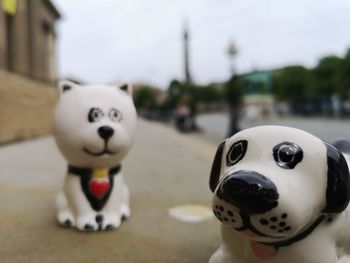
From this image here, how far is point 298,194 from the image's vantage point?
7.14ft

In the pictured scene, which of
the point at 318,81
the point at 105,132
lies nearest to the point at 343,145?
the point at 105,132

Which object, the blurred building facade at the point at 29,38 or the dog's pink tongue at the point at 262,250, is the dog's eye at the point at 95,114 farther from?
the blurred building facade at the point at 29,38

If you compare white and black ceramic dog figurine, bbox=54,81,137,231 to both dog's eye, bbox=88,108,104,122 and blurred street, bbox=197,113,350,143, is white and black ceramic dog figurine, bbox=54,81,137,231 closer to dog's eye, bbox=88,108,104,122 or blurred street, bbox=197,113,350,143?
dog's eye, bbox=88,108,104,122

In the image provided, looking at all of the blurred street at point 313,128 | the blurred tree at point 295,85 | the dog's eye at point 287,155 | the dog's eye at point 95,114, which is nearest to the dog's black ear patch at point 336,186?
Answer: the dog's eye at point 287,155

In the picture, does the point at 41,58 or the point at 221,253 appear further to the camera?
the point at 41,58

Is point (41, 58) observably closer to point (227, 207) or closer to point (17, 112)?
point (17, 112)

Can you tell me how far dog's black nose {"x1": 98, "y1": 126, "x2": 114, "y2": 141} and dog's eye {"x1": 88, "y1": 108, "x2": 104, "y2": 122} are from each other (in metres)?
0.13

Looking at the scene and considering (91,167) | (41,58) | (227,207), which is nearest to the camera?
(227,207)

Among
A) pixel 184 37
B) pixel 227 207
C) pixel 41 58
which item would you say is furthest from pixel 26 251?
pixel 41 58

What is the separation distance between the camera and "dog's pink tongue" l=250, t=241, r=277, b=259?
243 centimetres

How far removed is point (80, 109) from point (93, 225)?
1238 mm

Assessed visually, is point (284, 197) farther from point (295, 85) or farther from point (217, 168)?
point (295, 85)

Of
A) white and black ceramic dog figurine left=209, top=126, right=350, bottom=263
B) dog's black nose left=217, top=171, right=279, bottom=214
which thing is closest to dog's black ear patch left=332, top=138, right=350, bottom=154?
white and black ceramic dog figurine left=209, top=126, right=350, bottom=263

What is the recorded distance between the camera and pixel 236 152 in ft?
8.21
